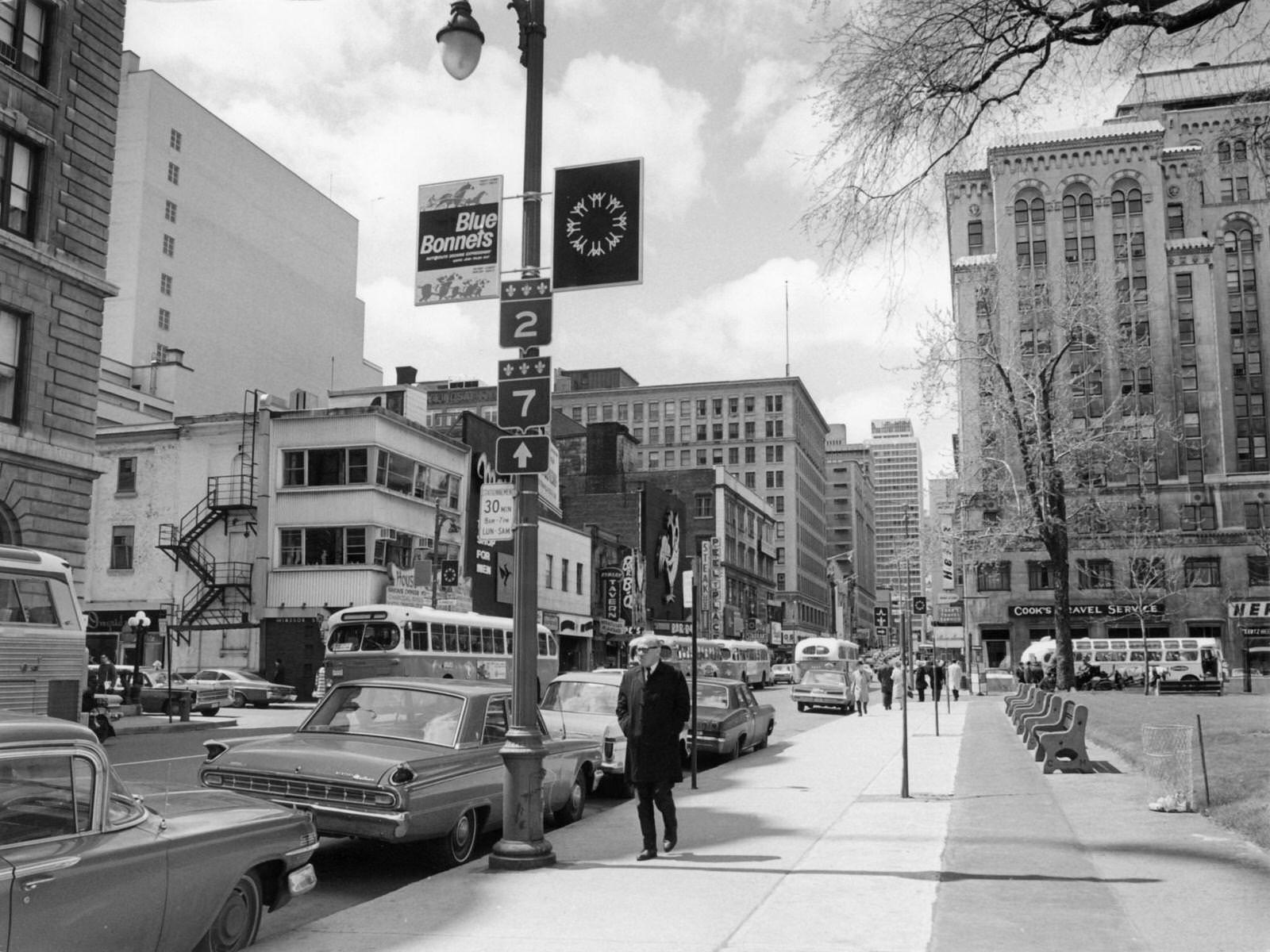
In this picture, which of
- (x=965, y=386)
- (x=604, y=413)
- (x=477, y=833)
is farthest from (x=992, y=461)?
(x=604, y=413)

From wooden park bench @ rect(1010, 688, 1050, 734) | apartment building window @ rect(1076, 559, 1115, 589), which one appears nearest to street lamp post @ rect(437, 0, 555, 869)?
wooden park bench @ rect(1010, 688, 1050, 734)

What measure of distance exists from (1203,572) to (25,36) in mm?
78137

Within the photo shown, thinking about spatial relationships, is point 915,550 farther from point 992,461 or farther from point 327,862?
point 327,862

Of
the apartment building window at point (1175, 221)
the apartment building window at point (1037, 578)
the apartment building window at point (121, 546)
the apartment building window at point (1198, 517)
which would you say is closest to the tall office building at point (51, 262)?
the apartment building window at point (121, 546)

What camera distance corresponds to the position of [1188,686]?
46.8m

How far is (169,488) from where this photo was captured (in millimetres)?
45281

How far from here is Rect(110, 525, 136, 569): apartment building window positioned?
45.5 metres

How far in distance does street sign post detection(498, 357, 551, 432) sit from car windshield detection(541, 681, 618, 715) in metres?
7.68

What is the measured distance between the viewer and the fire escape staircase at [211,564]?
142ft

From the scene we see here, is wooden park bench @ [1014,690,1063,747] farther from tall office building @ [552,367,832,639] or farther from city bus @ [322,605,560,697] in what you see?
tall office building @ [552,367,832,639]

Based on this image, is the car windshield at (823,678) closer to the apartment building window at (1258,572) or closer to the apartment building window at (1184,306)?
the apartment building window at (1258,572)

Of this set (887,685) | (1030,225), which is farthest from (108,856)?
(1030,225)

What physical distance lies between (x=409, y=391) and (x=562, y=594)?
49.0 ft

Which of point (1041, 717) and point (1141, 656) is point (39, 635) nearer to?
point (1041, 717)
